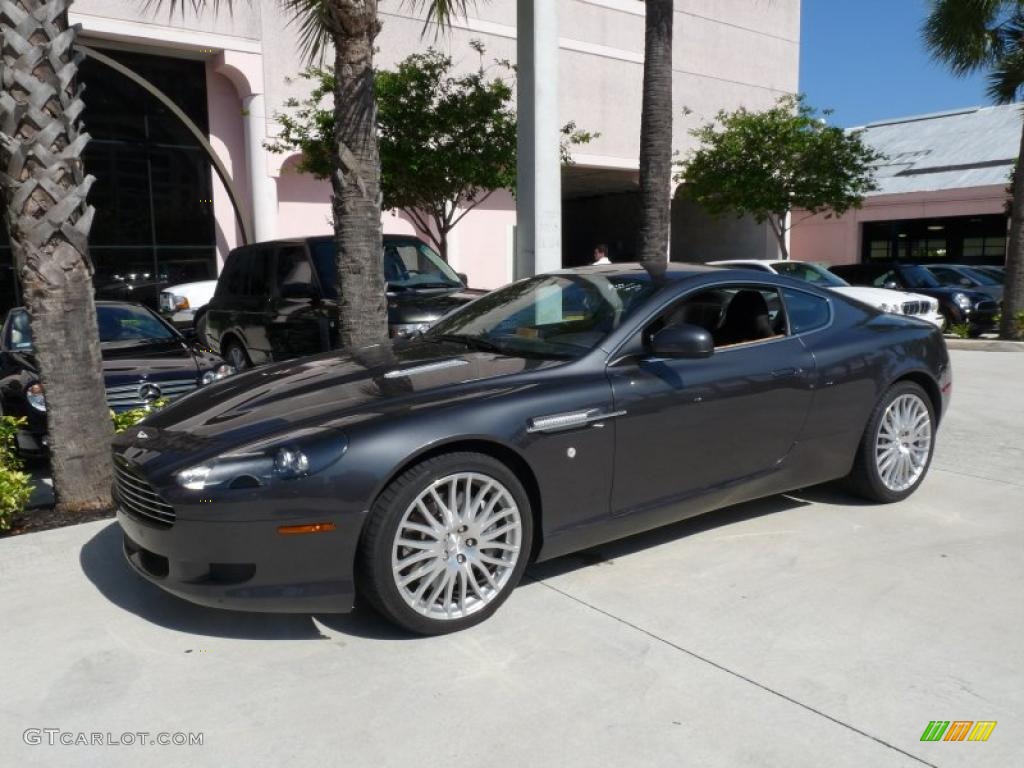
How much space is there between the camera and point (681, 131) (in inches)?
1048

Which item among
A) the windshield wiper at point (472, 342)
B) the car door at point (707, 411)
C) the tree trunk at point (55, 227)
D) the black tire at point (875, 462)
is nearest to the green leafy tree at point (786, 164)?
the black tire at point (875, 462)

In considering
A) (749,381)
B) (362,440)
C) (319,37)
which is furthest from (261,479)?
(319,37)

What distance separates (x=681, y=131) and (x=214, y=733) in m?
25.9

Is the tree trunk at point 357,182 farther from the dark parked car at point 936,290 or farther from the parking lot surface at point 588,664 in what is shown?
the dark parked car at point 936,290

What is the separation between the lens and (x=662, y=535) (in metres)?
4.75

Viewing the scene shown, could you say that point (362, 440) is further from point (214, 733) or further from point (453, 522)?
point (214, 733)

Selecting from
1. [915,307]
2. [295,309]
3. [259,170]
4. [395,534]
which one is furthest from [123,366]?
[259,170]

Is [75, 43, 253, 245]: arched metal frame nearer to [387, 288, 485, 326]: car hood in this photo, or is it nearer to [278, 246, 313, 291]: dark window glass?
[278, 246, 313, 291]: dark window glass

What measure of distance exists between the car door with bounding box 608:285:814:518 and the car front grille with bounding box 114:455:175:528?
1888 mm

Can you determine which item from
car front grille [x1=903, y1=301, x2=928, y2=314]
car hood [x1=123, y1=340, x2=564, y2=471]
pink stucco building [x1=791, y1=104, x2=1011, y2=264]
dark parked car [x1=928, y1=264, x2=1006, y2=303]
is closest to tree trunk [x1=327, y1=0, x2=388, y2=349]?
car hood [x1=123, y1=340, x2=564, y2=471]

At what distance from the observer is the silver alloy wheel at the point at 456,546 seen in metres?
3.48

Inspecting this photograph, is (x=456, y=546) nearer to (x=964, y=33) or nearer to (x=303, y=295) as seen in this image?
(x=303, y=295)

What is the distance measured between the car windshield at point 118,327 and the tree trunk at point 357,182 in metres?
2.62

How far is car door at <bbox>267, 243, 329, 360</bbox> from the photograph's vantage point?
866 cm
